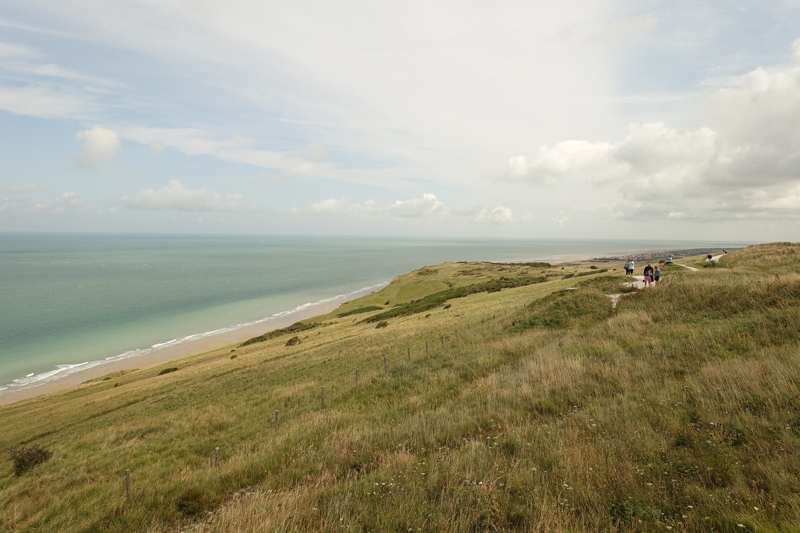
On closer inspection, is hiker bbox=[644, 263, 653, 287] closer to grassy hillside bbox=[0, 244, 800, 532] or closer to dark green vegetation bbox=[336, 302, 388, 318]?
grassy hillside bbox=[0, 244, 800, 532]

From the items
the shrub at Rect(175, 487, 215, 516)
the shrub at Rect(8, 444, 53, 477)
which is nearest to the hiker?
the shrub at Rect(175, 487, 215, 516)

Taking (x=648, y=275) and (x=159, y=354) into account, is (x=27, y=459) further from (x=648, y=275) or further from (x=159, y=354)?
(x=159, y=354)

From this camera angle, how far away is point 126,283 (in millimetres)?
125188

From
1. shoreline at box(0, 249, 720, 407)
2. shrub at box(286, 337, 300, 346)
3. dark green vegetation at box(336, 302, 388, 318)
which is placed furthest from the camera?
dark green vegetation at box(336, 302, 388, 318)

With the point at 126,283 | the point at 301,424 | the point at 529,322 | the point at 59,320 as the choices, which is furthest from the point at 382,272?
the point at 301,424

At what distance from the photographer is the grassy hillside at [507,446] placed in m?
4.82

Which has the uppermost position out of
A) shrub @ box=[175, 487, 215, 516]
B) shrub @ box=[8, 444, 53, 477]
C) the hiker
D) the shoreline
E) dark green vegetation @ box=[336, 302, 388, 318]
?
the hiker

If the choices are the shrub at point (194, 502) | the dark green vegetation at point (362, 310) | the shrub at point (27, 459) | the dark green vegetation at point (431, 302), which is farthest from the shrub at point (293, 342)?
the shrub at point (194, 502)

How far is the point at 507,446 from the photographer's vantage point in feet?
22.8

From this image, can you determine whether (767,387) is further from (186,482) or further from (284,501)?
(186,482)

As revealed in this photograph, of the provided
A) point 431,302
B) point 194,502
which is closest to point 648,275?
point 194,502

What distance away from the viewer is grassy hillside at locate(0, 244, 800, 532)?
482 centimetres

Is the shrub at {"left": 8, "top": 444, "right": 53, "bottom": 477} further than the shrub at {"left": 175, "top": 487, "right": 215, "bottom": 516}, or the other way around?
the shrub at {"left": 8, "top": 444, "right": 53, "bottom": 477}

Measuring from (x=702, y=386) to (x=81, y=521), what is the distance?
14490mm
